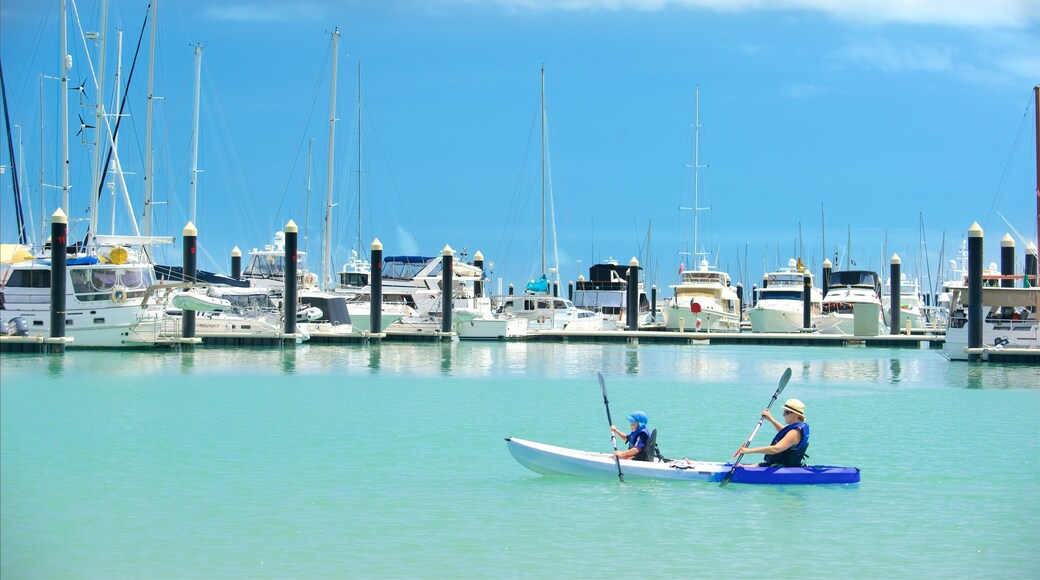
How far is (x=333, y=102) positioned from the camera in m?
55.1

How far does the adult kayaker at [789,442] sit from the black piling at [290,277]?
31.9m

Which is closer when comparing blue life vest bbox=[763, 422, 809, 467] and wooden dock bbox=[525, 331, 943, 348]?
blue life vest bbox=[763, 422, 809, 467]

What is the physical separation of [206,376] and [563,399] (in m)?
10.7

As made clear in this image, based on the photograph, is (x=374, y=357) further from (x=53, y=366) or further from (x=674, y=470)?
(x=53, y=366)

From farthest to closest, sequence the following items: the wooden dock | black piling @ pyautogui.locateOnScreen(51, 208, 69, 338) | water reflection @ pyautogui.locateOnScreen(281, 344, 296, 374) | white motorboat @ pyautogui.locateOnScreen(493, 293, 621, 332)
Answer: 1. white motorboat @ pyautogui.locateOnScreen(493, 293, 621, 332)
2. the wooden dock
3. water reflection @ pyautogui.locateOnScreen(281, 344, 296, 374)
4. black piling @ pyautogui.locateOnScreen(51, 208, 69, 338)

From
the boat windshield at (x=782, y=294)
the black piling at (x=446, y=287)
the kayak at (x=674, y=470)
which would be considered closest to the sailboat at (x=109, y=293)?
the black piling at (x=446, y=287)

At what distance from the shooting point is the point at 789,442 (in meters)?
17.3

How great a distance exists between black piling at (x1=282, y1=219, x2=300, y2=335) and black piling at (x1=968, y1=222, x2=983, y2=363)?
26.3m

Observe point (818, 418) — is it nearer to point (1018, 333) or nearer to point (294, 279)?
point (1018, 333)

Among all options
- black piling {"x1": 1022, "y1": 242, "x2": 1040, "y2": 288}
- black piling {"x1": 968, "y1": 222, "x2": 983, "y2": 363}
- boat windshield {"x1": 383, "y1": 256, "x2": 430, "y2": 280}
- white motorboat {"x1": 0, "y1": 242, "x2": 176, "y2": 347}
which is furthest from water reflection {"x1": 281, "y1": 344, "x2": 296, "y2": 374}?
black piling {"x1": 1022, "y1": 242, "x2": 1040, "y2": 288}

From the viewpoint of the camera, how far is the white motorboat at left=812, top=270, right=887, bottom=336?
57219mm

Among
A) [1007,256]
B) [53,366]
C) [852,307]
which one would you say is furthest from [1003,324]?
[53,366]

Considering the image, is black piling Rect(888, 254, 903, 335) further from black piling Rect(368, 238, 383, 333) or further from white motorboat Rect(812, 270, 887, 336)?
black piling Rect(368, 238, 383, 333)

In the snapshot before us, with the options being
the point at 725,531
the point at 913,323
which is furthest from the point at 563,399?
the point at 913,323
